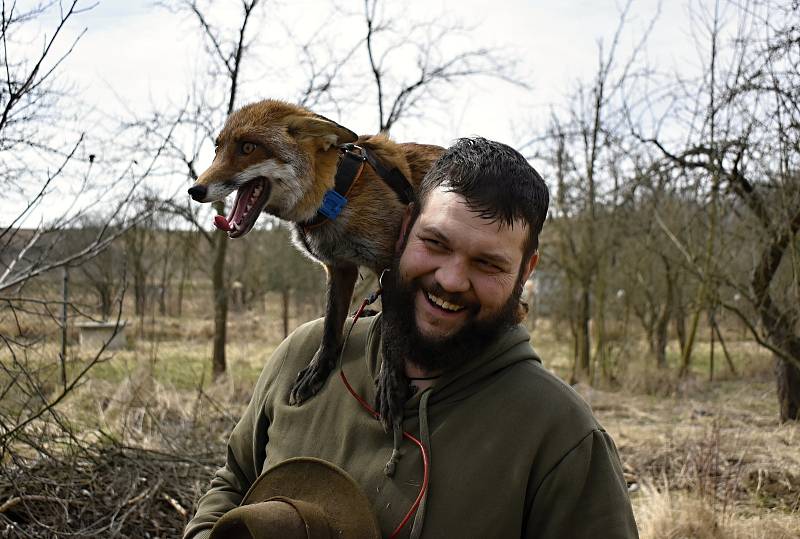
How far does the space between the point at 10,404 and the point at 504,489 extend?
514 cm

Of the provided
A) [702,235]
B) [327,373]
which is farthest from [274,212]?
[702,235]

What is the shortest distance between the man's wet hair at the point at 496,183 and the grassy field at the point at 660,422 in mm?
3124

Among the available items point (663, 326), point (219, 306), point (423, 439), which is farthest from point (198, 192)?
point (663, 326)

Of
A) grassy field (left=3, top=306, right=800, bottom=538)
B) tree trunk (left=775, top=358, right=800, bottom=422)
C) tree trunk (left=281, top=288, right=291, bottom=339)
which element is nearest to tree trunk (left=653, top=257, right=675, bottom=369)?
grassy field (left=3, top=306, right=800, bottom=538)

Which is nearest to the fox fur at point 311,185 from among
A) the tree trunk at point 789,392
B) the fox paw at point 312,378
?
the fox paw at point 312,378

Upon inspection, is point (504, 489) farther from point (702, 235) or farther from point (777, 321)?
point (702, 235)

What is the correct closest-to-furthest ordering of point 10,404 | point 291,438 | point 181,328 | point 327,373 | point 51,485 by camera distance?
1. point 291,438
2. point 327,373
3. point 51,485
4. point 10,404
5. point 181,328

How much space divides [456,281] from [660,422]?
31.3 feet

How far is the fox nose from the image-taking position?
8.48 ft

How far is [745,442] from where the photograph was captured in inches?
313

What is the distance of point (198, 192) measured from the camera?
102 inches

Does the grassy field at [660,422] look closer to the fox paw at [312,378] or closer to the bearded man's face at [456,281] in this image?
the fox paw at [312,378]

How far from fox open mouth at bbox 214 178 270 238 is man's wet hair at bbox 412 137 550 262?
0.76 meters

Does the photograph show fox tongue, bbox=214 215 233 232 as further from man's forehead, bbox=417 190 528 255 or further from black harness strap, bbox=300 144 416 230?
man's forehead, bbox=417 190 528 255
